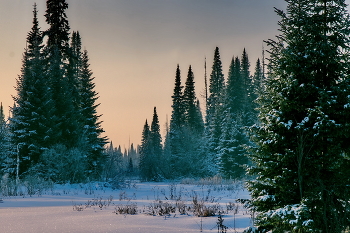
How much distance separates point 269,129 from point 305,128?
72cm

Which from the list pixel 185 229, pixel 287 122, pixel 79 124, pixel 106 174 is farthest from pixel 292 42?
pixel 79 124

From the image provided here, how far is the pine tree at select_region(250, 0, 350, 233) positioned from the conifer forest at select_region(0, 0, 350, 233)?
2cm

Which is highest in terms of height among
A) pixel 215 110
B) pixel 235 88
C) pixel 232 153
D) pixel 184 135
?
pixel 235 88

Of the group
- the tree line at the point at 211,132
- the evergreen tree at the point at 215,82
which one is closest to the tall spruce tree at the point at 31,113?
the tree line at the point at 211,132

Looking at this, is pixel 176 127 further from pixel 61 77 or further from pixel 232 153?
pixel 61 77

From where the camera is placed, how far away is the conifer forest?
20.3ft

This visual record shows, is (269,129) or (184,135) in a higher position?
(184,135)

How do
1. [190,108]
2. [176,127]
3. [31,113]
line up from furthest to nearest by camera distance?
[190,108] → [176,127] → [31,113]

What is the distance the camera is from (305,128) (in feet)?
20.6

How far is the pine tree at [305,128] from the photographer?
605 cm

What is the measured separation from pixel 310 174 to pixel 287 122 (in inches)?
45.5

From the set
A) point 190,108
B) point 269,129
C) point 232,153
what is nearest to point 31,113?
point 232,153

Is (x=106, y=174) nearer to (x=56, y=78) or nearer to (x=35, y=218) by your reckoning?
(x=56, y=78)

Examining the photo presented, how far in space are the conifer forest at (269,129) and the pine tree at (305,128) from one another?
0.02m
